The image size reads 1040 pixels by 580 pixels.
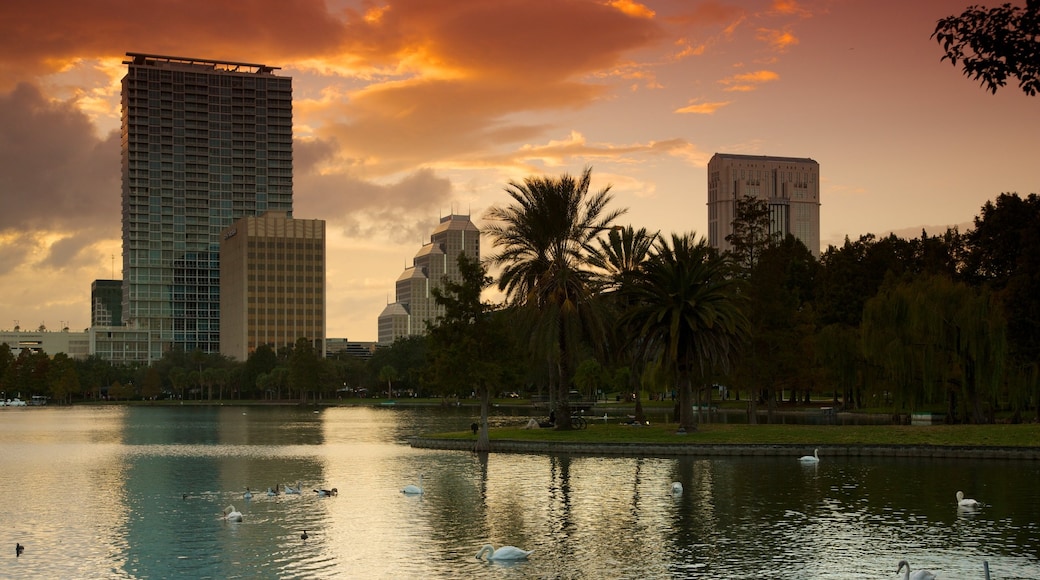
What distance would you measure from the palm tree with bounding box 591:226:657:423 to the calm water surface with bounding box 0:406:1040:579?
40.2 ft

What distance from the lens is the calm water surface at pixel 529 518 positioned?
88.0 ft

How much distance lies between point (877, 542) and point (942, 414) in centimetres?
5410

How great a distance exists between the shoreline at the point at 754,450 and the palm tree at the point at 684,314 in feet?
16.4

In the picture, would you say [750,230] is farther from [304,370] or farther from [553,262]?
[304,370]

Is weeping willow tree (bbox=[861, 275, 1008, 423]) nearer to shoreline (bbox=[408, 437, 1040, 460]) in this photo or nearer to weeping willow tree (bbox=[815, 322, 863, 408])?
weeping willow tree (bbox=[815, 322, 863, 408])

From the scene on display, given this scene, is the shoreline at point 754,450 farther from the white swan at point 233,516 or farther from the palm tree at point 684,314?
the white swan at point 233,516

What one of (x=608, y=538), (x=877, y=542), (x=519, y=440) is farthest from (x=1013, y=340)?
(x=608, y=538)

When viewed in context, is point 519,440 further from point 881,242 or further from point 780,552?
point 881,242

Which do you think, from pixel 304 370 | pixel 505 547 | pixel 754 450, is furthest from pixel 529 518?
pixel 304 370

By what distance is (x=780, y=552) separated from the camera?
92.6ft

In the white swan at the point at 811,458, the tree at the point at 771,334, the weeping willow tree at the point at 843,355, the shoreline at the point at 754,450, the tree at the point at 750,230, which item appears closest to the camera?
the white swan at the point at 811,458

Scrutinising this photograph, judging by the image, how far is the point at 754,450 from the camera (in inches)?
2240

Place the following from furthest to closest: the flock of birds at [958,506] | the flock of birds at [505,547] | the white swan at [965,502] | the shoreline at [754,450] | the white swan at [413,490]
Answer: the shoreline at [754,450], the white swan at [413,490], the white swan at [965,502], the flock of birds at [505,547], the flock of birds at [958,506]

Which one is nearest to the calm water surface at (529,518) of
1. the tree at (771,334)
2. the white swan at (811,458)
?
the white swan at (811,458)
